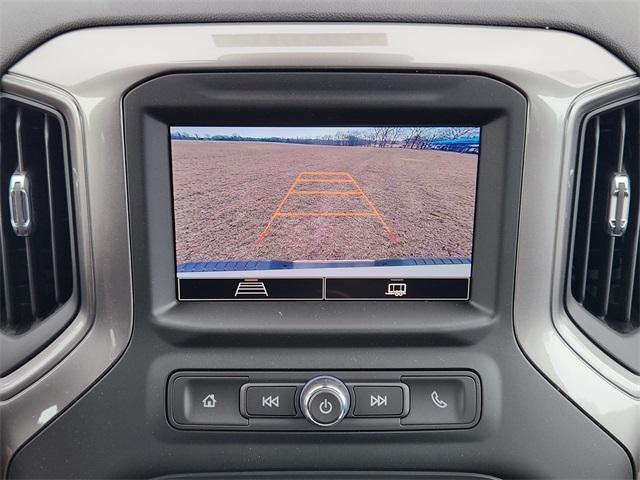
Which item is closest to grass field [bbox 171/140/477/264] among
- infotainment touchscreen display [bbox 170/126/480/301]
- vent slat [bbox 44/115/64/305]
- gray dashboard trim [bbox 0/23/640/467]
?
infotainment touchscreen display [bbox 170/126/480/301]

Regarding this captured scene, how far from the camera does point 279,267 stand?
109 cm

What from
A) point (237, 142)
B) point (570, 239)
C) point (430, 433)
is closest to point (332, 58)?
point (237, 142)

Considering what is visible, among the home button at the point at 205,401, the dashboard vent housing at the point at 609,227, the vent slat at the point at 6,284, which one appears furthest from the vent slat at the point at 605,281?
the vent slat at the point at 6,284

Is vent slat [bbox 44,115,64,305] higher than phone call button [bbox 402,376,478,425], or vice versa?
vent slat [bbox 44,115,64,305]

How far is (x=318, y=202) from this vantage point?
41.9 inches

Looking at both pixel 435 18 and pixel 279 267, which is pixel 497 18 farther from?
pixel 279 267

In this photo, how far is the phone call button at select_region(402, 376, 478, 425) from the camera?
1103mm

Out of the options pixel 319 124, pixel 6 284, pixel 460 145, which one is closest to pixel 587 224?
pixel 460 145

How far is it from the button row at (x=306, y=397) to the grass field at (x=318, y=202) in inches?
9.3

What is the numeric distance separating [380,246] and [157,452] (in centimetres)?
57

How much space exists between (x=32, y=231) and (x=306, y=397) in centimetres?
58

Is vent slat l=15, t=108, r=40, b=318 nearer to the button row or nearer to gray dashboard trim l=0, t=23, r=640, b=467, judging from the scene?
gray dashboard trim l=0, t=23, r=640, b=467

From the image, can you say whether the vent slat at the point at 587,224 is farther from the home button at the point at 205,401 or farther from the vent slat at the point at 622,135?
the home button at the point at 205,401

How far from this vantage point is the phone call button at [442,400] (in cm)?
110
